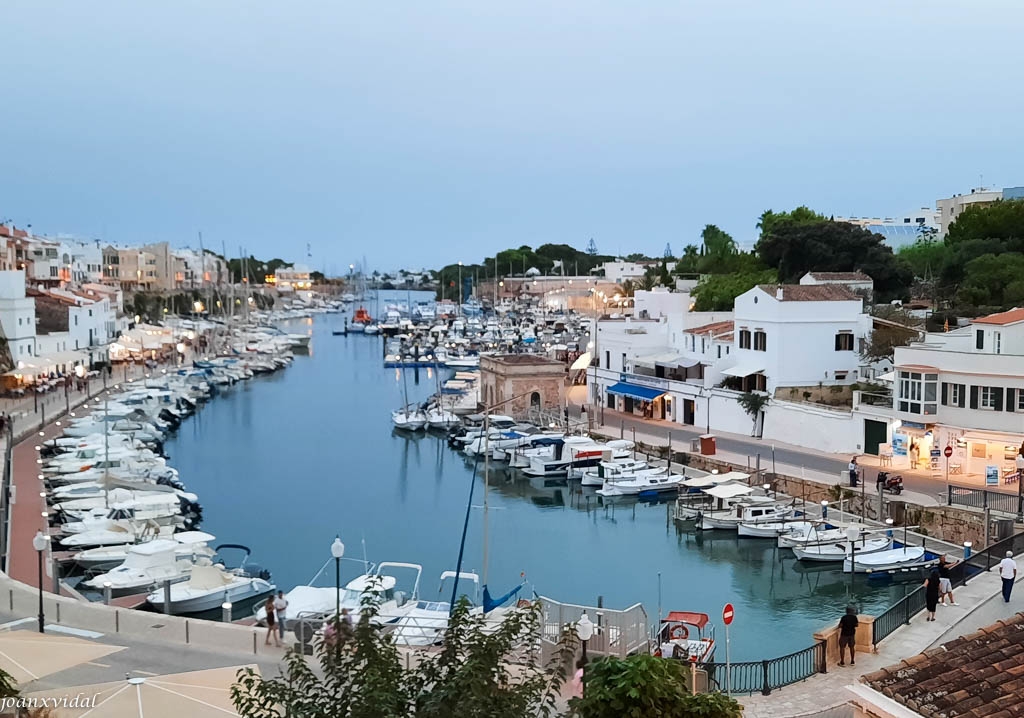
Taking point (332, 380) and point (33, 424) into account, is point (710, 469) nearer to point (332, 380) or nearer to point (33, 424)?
point (33, 424)

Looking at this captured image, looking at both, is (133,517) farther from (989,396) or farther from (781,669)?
(989,396)

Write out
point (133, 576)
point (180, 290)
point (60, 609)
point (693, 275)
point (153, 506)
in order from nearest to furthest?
point (60, 609) → point (133, 576) → point (153, 506) → point (693, 275) → point (180, 290)

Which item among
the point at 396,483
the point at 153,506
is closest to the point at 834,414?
the point at 396,483

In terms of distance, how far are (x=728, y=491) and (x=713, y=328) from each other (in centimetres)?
1564

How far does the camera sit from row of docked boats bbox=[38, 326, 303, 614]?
24125 millimetres

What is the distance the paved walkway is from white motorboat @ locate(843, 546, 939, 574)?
26.4 feet

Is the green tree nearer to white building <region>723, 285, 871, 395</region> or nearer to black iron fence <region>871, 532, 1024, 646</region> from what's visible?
white building <region>723, 285, 871, 395</region>

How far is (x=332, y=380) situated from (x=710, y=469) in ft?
169

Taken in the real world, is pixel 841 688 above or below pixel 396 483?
above

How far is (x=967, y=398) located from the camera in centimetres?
3114

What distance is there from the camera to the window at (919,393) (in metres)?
32.1

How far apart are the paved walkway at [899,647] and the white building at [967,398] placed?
14063 millimetres

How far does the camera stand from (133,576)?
2453cm

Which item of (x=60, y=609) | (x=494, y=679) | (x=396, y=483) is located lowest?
(x=396, y=483)
